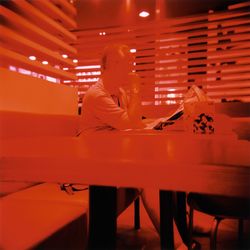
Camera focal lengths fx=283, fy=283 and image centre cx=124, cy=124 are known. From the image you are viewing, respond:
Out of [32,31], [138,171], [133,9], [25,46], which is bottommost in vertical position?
[138,171]

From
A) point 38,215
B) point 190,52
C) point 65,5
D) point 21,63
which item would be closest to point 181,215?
point 38,215

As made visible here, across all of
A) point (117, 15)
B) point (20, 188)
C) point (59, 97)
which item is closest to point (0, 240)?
point (20, 188)

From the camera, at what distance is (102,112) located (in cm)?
164

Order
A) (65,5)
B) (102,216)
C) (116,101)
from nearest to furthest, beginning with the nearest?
(102,216) → (116,101) → (65,5)

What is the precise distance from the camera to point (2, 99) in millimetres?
1604

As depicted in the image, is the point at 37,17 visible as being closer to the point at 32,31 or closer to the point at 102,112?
the point at 32,31

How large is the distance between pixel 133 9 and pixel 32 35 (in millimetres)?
1793

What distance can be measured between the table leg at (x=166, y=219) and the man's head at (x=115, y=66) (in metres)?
→ 0.85

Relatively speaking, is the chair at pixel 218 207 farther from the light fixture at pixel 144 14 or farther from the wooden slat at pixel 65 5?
the light fixture at pixel 144 14

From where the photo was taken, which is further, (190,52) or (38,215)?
(190,52)

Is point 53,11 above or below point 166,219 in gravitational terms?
above

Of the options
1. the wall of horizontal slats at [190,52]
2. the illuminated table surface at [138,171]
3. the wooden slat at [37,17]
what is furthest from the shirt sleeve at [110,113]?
the wall of horizontal slats at [190,52]

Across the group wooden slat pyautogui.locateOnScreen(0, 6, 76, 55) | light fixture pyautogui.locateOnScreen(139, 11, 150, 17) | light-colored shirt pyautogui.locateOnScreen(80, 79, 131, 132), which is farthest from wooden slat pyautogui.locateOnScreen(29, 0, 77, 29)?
light fixture pyautogui.locateOnScreen(139, 11, 150, 17)

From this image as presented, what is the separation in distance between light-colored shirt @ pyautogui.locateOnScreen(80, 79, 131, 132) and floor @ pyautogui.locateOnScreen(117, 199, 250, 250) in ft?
2.30
